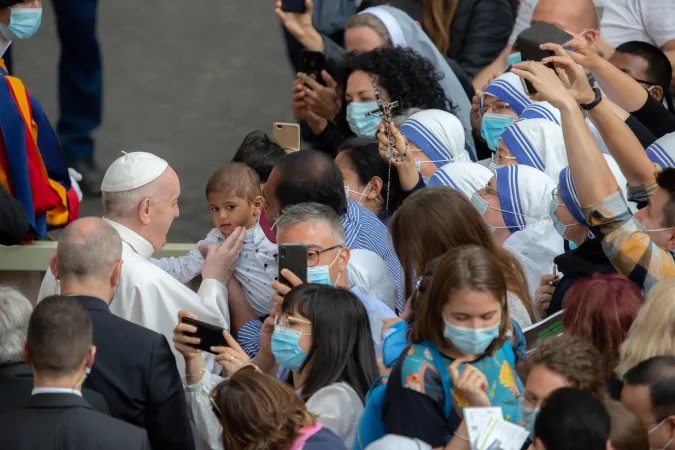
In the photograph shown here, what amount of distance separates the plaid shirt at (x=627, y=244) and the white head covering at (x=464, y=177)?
1412mm

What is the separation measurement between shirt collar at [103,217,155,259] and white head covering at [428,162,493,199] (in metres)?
1.47

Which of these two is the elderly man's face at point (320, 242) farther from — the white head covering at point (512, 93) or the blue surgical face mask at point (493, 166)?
the white head covering at point (512, 93)

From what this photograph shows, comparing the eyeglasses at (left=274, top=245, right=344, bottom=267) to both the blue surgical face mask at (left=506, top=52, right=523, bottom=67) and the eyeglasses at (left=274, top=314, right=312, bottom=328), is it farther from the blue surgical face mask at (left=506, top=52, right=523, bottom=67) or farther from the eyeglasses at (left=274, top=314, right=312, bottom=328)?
the blue surgical face mask at (left=506, top=52, right=523, bottom=67)

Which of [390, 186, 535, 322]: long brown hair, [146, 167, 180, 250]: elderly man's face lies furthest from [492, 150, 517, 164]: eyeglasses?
[146, 167, 180, 250]: elderly man's face

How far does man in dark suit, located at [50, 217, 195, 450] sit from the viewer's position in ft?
13.9

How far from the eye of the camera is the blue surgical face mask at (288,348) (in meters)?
4.22

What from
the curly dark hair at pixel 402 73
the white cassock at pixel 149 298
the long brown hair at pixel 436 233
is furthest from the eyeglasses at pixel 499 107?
the white cassock at pixel 149 298

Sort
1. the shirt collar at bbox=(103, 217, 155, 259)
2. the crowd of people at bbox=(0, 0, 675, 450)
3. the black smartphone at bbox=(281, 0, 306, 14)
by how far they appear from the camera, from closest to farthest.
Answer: the crowd of people at bbox=(0, 0, 675, 450) < the shirt collar at bbox=(103, 217, 155, 259) < the black smartphone at bbox=(281, 0, 306, 14)

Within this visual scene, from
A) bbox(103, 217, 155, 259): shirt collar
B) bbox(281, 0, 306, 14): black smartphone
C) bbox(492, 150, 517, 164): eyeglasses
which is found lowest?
bbox(492, 150, 517, 164): eyeglasses

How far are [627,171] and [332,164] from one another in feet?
4.03

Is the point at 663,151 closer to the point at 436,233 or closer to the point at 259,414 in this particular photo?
the point at 436,233

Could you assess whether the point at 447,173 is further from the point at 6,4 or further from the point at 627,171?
the point at 6,4

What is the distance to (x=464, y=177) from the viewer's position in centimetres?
590

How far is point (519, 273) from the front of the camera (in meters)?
4.85
